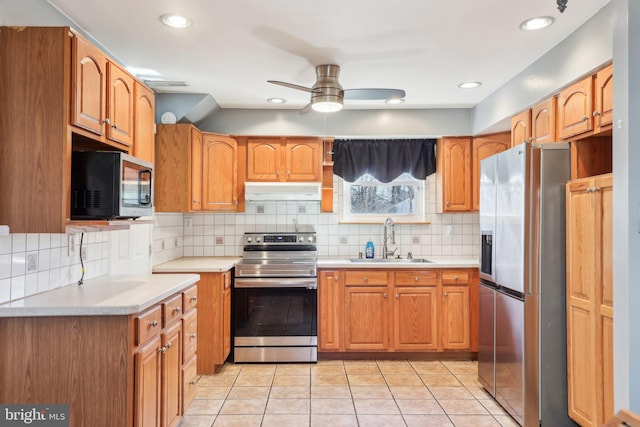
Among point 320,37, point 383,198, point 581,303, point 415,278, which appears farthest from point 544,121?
point 383,198

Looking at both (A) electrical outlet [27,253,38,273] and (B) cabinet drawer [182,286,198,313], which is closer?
(A) electrical outlet [27,253,38,273]

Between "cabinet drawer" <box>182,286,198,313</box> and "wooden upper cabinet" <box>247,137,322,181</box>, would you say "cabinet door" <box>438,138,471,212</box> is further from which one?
"cabinet drawer" <box>182,286,198,313</box>

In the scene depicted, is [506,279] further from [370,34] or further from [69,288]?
[69,288]

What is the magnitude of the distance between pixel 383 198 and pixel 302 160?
3.39 ft

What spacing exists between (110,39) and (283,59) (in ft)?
3.60

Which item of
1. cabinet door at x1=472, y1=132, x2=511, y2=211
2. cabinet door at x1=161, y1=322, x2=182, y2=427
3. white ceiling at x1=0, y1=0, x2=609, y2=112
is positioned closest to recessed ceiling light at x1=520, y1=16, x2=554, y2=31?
white ceiling at x1=0, y1=0, x2=609, y2=112

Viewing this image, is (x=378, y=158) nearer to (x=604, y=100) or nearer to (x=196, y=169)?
(x=196, y=169)

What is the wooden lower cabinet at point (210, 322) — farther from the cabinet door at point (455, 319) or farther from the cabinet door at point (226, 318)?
the cabinet door at point (455, 319)

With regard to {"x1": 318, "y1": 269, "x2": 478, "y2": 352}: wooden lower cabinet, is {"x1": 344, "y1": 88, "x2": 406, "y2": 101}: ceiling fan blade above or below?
above

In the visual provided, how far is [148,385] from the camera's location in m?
2.04

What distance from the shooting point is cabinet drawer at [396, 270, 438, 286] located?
12.7ft

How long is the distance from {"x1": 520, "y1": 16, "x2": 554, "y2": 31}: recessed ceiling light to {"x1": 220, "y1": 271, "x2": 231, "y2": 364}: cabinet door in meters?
2.83

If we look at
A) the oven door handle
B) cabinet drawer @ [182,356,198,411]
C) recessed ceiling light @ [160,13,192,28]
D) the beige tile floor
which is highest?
recessed ceiling light @ [160,13,192,28]

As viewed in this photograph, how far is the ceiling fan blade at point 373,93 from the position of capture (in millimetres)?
2673
